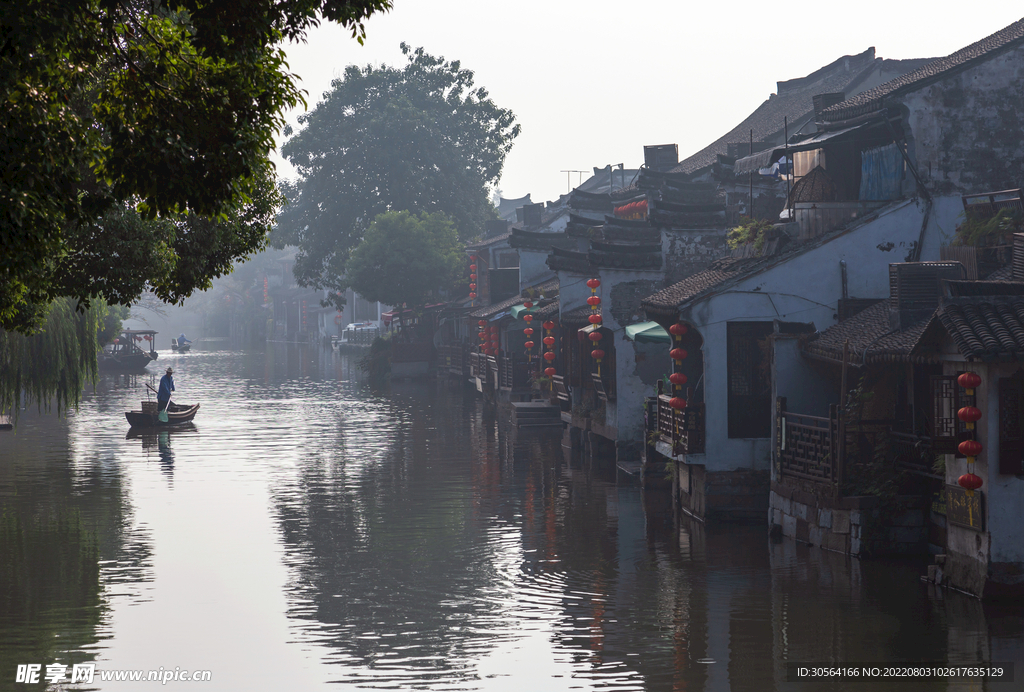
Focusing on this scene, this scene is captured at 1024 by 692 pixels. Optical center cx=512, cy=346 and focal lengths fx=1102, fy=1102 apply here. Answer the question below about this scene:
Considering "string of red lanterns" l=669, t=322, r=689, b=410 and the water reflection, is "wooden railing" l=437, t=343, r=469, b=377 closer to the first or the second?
the water reflection

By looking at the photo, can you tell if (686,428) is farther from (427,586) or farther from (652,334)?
(427,586)

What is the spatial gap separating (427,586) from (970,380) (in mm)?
7882

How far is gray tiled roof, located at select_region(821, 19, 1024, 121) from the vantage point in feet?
64.2

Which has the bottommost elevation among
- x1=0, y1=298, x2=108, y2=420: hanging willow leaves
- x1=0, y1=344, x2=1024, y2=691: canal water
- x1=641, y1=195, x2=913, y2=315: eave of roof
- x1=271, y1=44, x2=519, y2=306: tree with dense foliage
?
x1=0, y1=344, x2=1024, y2=691: canal water

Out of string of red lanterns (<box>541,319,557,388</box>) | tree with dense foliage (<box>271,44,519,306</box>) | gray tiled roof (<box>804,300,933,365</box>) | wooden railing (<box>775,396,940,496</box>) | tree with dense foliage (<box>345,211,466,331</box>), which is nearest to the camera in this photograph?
gray tiled roof (<box>804,300,933,365</box>)

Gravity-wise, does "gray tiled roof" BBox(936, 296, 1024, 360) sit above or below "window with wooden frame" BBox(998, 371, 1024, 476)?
above

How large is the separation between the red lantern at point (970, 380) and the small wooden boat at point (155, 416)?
28.0m

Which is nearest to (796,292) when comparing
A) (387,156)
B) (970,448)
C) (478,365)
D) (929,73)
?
(929,73)

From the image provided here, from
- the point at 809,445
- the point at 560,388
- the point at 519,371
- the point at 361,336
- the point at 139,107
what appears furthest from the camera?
the point at 361,336

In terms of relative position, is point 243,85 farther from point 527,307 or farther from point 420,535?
point 527,307

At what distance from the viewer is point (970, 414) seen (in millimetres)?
13227

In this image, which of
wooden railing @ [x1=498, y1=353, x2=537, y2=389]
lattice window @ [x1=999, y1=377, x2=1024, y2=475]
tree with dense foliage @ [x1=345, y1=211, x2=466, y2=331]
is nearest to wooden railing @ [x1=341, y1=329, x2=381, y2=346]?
tree with dense foliage @ [x1=345, y1=211, x2=466, y2=331]

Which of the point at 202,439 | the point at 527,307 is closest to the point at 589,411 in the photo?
the point at 527,307

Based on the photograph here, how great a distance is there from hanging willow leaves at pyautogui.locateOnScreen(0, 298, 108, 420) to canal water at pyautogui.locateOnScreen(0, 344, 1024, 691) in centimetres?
259
